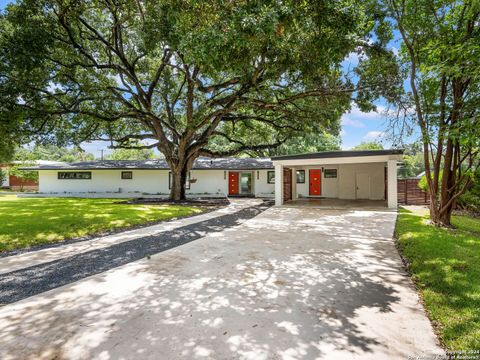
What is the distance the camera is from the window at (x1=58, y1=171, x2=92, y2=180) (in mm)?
21984

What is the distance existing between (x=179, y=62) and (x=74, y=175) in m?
15.0

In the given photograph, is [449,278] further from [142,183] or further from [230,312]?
[142,183]

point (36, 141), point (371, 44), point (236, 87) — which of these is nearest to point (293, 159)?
point (236, 87)

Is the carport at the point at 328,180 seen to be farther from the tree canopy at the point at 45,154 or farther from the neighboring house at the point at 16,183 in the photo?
the neighboring house at the point at 16,183

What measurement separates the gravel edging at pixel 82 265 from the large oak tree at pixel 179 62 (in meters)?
4.62

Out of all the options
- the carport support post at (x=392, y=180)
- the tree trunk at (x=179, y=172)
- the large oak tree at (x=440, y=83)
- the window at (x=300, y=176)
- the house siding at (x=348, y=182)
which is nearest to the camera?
the large oak tree at (x=440, y=83)

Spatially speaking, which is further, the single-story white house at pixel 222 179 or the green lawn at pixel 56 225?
the single-story white house at pixel 222 179

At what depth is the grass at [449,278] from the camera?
2.76m

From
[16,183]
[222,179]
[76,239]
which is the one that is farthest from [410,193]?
[16,183]

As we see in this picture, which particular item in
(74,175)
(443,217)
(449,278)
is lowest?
(449,278)

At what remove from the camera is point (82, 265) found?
501 cm

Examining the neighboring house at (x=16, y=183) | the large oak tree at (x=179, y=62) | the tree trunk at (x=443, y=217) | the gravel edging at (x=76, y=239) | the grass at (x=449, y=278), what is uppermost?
the large oak tree at (x=179, y=62)

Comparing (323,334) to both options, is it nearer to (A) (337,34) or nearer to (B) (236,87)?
(A) (337,34)

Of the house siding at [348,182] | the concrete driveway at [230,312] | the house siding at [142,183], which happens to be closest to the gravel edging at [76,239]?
the concrete driveway at [230,312]
